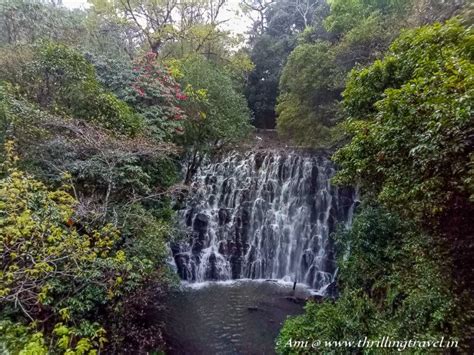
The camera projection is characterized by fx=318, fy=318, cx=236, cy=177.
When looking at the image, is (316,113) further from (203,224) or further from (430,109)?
(430,109)

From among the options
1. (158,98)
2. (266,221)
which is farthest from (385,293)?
(158,98)

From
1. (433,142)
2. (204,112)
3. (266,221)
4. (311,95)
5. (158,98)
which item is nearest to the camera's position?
(433,142)

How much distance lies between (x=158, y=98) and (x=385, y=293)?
8.14m

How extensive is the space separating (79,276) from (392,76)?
22.2 ft

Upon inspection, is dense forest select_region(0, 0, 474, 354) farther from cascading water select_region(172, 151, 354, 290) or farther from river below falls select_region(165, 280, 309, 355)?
cascading water select_region(172, 151, 354, 290)

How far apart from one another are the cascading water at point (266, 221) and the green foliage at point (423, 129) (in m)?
4.91

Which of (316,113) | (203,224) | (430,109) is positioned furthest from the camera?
(316,113)

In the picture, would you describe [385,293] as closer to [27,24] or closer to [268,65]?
[27,24]

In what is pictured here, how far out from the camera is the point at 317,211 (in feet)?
37.0

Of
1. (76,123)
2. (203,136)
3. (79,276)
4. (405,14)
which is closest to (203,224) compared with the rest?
(203,136)

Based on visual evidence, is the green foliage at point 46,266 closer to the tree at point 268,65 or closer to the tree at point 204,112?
the tree at point 204,112

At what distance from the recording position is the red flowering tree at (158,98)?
367 inches

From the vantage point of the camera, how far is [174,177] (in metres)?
9.38

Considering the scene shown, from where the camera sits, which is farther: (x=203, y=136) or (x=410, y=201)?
(x=203, y=136)
